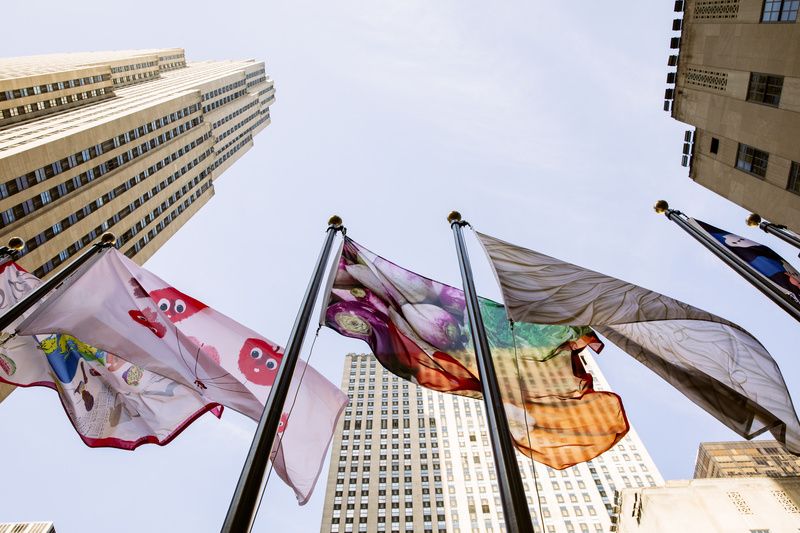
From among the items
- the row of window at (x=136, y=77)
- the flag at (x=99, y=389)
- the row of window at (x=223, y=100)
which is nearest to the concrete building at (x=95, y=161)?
the row of window at (x=223, y=100)

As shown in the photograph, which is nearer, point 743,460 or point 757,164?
point 757,164

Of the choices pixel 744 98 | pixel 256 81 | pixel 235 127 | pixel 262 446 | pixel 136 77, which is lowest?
pixel 262 446

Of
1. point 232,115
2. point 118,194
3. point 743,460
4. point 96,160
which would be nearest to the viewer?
point 96,160

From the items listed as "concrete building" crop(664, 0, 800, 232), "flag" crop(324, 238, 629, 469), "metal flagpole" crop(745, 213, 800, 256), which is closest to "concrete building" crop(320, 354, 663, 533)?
"concrete building" crop(664, 0, 800, 232)

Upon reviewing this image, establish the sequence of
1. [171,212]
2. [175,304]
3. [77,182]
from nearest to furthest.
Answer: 1. [175,304]
2. [77,182]
3. [171,212]

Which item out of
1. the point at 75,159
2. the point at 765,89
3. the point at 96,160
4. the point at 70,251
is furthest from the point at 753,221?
the point at 96,160

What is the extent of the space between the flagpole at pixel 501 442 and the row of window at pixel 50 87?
82132mm

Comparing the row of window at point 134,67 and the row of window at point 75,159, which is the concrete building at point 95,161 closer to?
the row of window at point 75,159

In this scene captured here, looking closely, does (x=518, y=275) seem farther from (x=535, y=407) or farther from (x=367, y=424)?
(x=367, y=424)

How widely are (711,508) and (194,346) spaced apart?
2173 inches

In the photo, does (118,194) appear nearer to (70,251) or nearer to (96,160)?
(96,160)

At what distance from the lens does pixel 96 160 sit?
5975 centimetres

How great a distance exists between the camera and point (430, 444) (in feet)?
311

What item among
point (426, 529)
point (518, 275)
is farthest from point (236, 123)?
point (518, 275)
